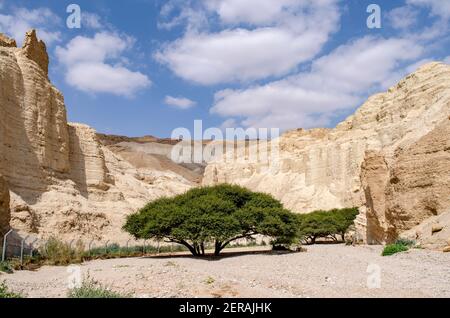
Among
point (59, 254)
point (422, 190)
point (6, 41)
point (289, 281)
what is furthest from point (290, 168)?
point (289, 281)

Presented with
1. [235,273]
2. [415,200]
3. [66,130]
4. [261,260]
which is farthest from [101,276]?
[66,130]

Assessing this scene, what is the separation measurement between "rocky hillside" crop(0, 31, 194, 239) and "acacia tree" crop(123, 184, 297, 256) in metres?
10.8

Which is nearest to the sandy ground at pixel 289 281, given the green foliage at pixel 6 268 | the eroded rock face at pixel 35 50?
the green foliage at pixel 6 268

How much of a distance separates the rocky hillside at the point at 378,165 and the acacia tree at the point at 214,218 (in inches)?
231

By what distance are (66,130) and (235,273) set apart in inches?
1154

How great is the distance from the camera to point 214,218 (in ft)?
65.8

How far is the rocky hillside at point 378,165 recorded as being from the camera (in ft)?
63.7

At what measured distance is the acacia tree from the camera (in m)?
19.9

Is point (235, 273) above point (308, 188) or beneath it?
beneath

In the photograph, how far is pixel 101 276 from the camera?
12078 mm

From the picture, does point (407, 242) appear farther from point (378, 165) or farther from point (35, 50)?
point (35, 50)

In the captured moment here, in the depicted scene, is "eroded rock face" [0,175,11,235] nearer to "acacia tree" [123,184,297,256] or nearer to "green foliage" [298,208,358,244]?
"acacia tree" [123,184,297,256]
